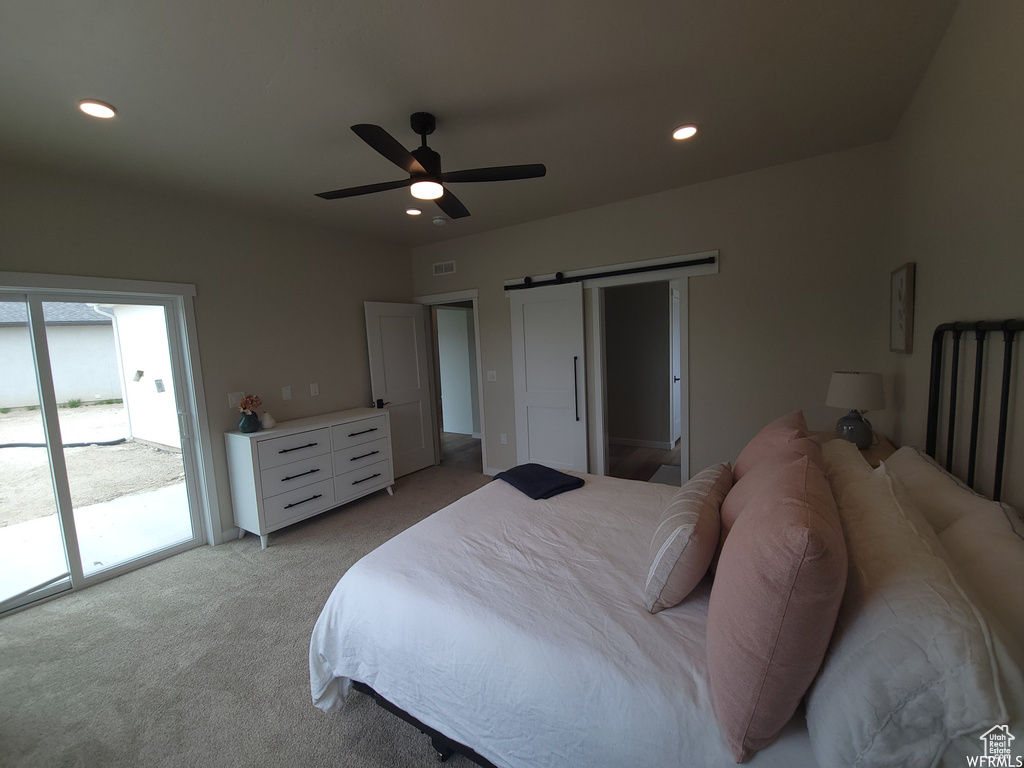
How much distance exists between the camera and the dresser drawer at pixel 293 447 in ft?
10.2

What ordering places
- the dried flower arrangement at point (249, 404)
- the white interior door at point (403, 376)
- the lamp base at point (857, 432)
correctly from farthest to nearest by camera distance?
the white interior door at point (403, 376), the dried flower arrangement at point (249, 404), the lamp base at point (857, 432)

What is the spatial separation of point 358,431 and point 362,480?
18.7 inches

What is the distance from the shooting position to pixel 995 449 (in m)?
1.32

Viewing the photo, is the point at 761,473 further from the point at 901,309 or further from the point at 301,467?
the point at 301,467

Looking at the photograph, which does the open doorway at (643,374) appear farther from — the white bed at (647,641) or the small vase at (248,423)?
the small vase at (248,423)

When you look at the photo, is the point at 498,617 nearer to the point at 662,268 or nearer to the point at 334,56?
the point at 334,56

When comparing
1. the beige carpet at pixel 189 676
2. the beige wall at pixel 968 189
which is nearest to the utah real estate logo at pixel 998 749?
the beige wall at pixel 968 189

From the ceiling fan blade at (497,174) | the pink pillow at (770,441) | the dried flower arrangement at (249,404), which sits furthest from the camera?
the dried flower arrangement at (249,404)

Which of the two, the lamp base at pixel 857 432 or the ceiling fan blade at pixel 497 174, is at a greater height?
the ceiling fan blade at pixel 497 174

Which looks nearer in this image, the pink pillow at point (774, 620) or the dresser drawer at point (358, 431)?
the pink pillow at point (774, 620)

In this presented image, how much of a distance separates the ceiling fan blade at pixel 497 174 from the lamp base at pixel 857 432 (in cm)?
219

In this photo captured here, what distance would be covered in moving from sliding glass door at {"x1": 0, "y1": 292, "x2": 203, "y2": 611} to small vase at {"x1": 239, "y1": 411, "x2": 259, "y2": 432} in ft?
1.31

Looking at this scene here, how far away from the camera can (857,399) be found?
221cm

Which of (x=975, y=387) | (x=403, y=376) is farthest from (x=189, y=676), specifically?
(x=975, y=387)
